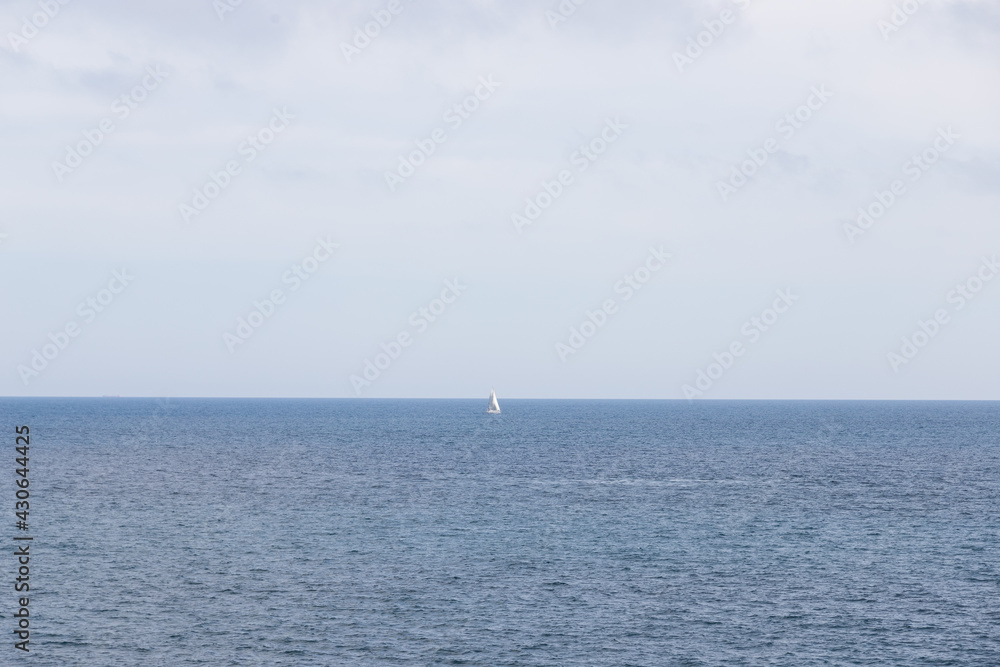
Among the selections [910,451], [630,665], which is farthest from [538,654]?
[910,451]

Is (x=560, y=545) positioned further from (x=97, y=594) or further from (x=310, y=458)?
(x=310, y=458)

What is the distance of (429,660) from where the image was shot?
46.0m

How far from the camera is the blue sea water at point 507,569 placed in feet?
158

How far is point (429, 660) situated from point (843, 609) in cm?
2448

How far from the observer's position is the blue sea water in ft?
158

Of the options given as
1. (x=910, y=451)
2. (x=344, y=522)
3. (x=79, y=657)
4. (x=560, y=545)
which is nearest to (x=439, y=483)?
(x=344, y=522)

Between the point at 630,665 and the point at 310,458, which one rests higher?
the point at 310,458

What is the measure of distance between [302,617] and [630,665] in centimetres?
1844

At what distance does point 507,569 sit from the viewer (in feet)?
210

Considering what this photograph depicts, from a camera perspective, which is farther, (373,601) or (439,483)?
(439,483)

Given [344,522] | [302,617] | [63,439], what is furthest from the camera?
[63,439]

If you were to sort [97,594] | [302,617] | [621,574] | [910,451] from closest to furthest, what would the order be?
[302,617] < [97,594] < [621,574] < [910,451]

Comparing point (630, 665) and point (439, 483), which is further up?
point (439, 483)

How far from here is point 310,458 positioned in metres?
148
